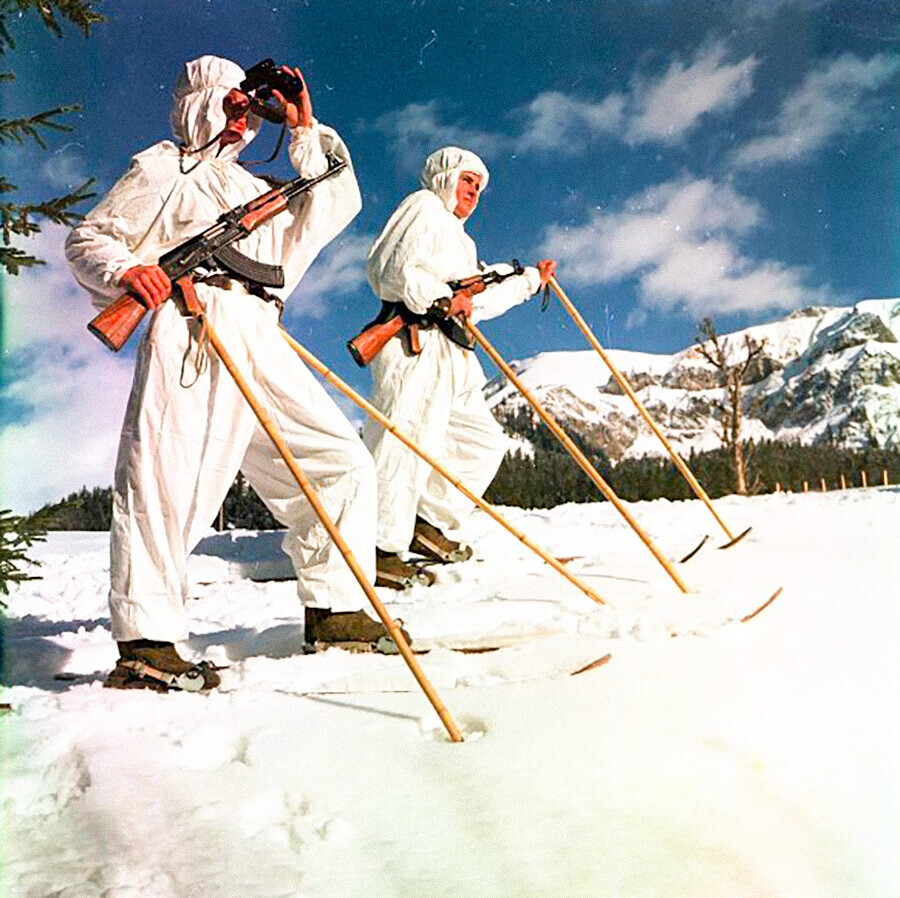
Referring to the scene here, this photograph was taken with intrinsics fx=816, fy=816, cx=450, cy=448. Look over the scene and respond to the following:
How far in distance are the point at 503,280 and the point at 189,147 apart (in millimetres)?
2878

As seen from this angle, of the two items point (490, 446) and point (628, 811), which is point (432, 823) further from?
point (490, 446)

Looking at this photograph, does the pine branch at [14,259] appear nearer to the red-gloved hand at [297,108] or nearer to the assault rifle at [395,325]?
the red-gloved hand at [297,108]

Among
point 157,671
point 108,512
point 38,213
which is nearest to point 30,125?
point 38,213

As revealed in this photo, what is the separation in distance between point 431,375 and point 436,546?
120cm

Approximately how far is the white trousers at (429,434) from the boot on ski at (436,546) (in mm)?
65

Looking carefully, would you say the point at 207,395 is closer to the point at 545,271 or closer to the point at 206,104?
the point at 206,104

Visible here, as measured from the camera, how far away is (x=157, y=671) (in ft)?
9.16

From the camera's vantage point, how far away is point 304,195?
342cm

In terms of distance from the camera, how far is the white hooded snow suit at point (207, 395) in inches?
114

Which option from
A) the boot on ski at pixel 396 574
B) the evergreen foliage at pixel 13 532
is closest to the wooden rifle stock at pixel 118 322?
the evergreen foliage at pixel 13 532

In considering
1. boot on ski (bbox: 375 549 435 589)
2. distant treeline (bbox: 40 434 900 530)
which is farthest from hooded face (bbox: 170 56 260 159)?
distant treeline (bbox: 40 434 900 530)

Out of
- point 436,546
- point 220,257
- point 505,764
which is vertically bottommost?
point 505,764

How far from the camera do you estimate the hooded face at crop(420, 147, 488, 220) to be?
5.71 m

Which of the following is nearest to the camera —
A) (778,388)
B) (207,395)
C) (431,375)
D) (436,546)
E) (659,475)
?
(207,395)
